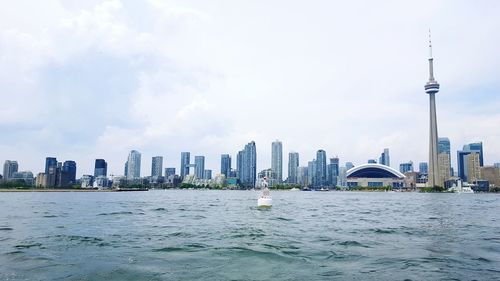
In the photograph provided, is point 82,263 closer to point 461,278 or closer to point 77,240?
point 77,240

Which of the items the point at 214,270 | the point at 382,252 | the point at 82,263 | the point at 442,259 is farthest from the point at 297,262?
the point at 82,263

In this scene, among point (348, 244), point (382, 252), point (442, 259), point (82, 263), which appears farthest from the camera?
point (348, 244)

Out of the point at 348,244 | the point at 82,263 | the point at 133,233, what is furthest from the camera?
the point at 133,233

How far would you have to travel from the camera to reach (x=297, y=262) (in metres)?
21.1

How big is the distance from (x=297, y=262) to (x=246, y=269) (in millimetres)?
3155

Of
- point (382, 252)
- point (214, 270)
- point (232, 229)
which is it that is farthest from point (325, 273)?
point (232, 229)

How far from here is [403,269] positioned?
19.2 m

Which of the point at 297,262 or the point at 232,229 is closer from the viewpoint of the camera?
the point at 297,262

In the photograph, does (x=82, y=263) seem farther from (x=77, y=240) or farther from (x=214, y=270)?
(x=77, y=240)

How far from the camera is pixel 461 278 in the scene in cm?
1767

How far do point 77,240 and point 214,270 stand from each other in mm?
14367

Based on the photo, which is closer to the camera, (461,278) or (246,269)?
(461,278)

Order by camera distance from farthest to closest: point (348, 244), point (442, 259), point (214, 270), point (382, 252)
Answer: point (348, 244), point (382, 252), point (442, 259), point (214, 270)

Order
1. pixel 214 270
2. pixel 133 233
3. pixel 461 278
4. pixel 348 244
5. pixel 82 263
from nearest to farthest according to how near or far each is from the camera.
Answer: pixel 461 278
pixel 214 270
pixel 82 263
pixel 348 244
pixel 133 233
